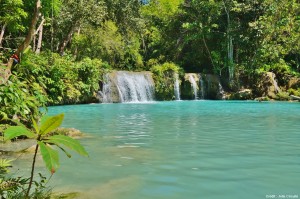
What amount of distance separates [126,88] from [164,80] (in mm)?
4087

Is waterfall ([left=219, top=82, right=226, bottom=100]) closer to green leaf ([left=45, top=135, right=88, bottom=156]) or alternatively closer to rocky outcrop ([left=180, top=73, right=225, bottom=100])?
rocky outcrop ([left=180, top=73, right=225, bottom=100])

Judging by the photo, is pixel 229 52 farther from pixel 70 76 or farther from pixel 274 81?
pixel 70 76

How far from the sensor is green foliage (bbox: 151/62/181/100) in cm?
2677

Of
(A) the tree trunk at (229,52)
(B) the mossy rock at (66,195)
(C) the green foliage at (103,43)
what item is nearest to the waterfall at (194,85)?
(A) the tree trunk at (229,52)

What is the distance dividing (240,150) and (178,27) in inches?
1076

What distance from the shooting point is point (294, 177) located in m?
4.68

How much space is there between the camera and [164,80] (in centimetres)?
2731

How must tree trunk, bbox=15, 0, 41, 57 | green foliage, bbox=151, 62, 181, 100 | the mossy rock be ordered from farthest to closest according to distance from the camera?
green foliage, bbox=151, 62, 181, 100, tree trunk, bbox=15, 0, 41, 57, the mossy rock

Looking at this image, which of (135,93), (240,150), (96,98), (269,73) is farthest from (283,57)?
(240,150)

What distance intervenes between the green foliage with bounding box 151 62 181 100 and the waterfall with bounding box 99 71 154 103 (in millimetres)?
838

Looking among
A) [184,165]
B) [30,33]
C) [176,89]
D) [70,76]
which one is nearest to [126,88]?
[176,89]

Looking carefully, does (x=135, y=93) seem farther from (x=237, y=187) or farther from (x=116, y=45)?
(x=237, y=187)

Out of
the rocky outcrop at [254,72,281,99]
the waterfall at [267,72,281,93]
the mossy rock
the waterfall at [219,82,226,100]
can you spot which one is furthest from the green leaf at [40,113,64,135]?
the waterfall at [219,82,226,100]

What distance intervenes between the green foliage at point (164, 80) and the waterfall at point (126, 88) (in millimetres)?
838
